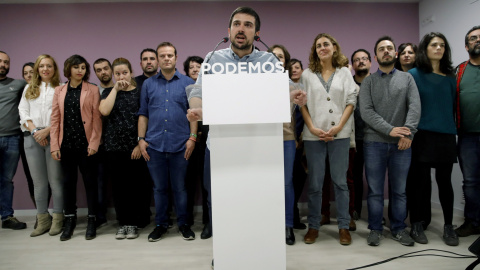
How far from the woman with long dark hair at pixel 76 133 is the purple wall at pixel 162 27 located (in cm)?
106

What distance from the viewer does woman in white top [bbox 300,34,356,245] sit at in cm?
248

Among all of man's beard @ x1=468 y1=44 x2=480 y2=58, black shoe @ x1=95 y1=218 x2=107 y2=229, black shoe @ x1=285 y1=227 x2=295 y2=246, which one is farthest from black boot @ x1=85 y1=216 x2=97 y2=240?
man's beard @ x1=468 y1=44 x2=480 y2=58

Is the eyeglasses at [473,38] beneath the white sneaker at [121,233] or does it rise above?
above

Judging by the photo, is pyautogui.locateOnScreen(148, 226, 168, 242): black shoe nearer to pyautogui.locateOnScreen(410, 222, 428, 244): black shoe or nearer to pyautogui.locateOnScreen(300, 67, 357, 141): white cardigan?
pyautogui.locateOnScreen(300, 67, 357, 141): white cardigan

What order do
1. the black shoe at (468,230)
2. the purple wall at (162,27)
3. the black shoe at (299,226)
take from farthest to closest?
1. the purple wall at (162,27)
2. the black shoe at (299,226)
3. the black shoe at (468,230)

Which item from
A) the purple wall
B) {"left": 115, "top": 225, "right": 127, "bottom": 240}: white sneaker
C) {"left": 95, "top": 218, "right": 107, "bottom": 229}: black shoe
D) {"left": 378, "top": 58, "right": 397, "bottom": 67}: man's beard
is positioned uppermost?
the purple wall

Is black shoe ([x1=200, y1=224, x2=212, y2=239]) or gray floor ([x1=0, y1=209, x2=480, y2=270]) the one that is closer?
gray floor ([x1=0, y1=209, x2=480, y2=270])

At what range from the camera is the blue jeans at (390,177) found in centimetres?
249

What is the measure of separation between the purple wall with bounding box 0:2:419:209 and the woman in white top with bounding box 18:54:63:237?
2.77 ft

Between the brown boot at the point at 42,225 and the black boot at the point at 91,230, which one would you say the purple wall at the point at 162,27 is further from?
the black boot at the point at 91,230

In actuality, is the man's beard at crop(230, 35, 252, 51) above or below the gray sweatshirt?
above

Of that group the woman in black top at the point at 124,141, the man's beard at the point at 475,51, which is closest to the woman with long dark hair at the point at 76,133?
the woman in black top at the point at 124,141

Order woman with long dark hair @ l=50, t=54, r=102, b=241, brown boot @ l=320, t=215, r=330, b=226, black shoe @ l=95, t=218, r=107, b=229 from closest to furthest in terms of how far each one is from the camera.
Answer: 1. woman with long dark hair @ l=50, t=54, r=102, b=241
2. brown boot @ l=320, t=215, r=330, b=226
3. black shoe @ l=95, t=218, r=107, b=229

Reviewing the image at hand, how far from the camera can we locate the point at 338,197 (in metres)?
2.55
